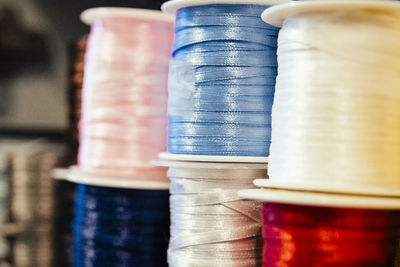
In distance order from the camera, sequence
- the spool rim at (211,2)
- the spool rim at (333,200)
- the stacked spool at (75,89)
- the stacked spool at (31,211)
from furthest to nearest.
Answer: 1. the stacked spool at (31,211)
2. the stacked spool at (75,89)
3. the spool rim at (211,2)
4. the spool rim at (333,200)

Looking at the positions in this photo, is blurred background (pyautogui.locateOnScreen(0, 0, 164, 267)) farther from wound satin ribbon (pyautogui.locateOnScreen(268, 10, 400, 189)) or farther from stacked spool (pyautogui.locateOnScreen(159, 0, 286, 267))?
wound satin ribbon (pyautogui.locateOnScreen(268, 10, 400, 189))

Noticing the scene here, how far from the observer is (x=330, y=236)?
3.90 feet

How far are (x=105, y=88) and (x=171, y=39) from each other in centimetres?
25

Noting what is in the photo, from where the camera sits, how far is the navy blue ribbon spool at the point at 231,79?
143 centimetres

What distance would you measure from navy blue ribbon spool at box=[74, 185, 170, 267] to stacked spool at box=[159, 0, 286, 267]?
24 centimetres

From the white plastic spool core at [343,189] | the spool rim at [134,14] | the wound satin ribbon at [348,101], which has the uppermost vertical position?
the spool rim at [134,14]

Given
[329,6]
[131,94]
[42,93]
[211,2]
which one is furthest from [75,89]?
[42,93]

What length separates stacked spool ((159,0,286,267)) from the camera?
144cm

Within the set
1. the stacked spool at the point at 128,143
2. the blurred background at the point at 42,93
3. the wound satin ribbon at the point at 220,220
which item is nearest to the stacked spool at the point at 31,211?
the blurred background at the point at 42,93

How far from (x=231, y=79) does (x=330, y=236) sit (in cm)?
46

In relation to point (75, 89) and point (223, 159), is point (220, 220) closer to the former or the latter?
point (223, 159)

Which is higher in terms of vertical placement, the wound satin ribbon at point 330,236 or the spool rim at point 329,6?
the spool rim at point 329,6

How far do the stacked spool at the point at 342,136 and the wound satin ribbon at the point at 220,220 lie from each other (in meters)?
0.21

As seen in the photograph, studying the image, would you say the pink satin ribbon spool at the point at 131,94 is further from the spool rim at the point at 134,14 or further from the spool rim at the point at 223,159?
the spool rim at the point at 223,159
